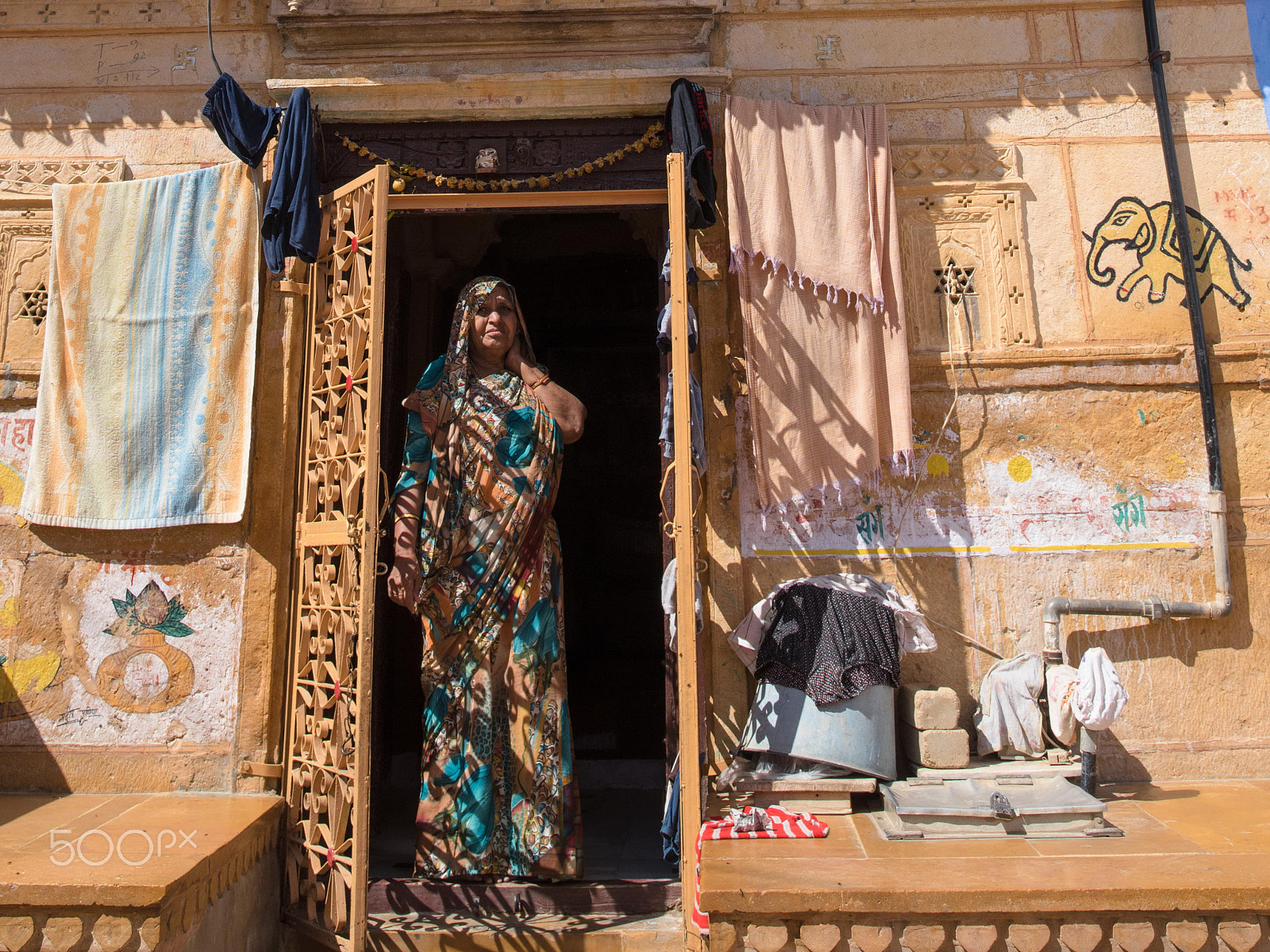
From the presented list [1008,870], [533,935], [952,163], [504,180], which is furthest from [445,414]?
[1008,870]

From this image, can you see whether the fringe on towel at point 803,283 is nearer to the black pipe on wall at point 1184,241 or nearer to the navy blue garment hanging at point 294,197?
the black pipe on wall at point 1184,241

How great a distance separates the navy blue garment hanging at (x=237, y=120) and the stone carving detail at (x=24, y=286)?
1.12m

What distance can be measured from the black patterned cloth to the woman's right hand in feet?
4.92

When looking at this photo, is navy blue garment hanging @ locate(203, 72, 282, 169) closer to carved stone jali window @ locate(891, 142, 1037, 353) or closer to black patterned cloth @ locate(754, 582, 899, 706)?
carved stone jali window @ locate(891, 142, 1037, 353)

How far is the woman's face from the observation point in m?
4.20

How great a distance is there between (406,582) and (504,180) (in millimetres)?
1963

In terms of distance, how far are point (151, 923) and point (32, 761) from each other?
1.62 metres

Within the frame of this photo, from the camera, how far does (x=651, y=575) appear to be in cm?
675

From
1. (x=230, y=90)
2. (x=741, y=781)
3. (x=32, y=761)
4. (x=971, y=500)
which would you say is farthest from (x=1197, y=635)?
(x=32, y=761)

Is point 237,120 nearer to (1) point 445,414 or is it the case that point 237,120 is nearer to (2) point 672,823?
(1) point 445,414

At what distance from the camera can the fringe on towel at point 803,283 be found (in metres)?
4.20

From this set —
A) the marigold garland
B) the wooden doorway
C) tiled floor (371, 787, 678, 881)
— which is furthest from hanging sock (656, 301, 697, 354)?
tiled floor (371, 787, 678, 881)

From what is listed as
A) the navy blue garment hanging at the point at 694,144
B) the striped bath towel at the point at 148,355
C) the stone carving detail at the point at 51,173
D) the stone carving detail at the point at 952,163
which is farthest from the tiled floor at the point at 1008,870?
the stone carving detail at the point at 51,173

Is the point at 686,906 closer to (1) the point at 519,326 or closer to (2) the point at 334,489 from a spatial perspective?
→ (2) the point at 334,489
